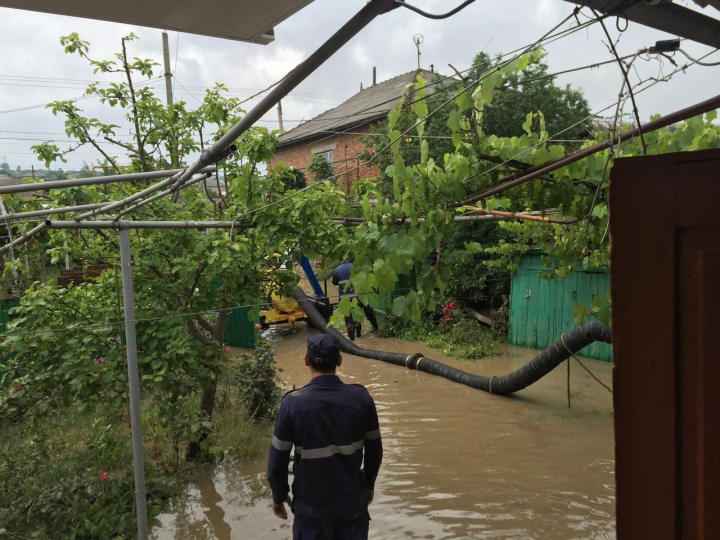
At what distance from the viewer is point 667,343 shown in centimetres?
117

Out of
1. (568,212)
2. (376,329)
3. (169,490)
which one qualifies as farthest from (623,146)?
(376,329)

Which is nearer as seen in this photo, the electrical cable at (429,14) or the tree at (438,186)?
the electrical cable at (429,14)

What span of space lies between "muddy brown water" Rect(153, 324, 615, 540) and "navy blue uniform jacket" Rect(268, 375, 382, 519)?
92.3 inches

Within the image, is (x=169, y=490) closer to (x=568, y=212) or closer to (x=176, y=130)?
(x=176, y=130)

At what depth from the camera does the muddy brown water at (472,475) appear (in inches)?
194

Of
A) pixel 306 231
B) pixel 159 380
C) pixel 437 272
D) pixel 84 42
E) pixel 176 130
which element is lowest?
pixel 159 380

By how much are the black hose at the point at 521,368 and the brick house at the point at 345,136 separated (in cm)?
768

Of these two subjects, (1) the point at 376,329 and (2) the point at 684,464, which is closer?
(2) the point at 684,464

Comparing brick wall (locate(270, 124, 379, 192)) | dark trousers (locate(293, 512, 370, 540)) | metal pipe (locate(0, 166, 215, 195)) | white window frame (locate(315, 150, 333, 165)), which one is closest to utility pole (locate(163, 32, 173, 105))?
brick wall (locate(270, 124, 379, 192))

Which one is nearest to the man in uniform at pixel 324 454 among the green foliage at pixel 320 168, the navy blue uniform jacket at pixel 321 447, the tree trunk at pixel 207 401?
the navy blue uniform jacket at pixel 321 447

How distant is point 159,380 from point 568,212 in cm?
389

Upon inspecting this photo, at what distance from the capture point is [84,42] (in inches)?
218

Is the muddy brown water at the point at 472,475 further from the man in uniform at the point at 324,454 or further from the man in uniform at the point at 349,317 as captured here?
the man in uniform at the point at 349,317

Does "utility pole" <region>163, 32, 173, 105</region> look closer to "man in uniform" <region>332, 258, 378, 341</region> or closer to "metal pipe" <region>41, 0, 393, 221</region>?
"man in uniform" <region>332, 258, 378, 341</region>
